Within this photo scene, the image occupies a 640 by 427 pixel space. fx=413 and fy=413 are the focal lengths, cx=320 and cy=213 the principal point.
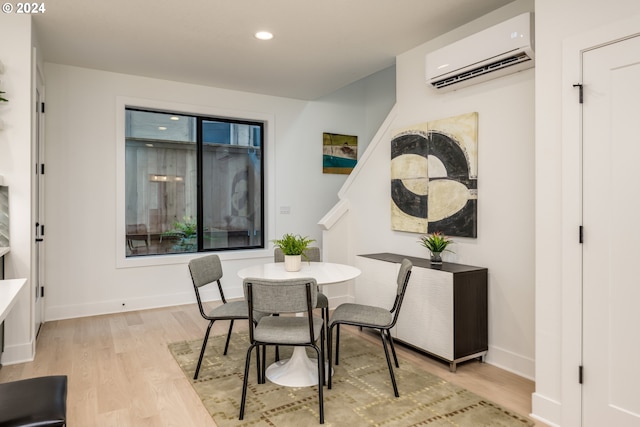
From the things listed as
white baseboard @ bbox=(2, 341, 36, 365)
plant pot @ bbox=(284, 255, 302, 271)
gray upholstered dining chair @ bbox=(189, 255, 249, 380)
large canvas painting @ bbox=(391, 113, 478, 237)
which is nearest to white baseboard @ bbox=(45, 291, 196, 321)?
white baseboard @ bbox=(2, 341, 36, 365)

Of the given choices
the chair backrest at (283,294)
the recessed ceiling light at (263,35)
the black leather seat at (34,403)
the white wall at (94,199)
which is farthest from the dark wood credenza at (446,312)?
the white wall at (94,199)

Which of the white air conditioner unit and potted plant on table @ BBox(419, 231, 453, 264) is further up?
the white air conditioner unit

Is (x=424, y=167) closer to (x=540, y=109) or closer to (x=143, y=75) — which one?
(x=540, y=109)

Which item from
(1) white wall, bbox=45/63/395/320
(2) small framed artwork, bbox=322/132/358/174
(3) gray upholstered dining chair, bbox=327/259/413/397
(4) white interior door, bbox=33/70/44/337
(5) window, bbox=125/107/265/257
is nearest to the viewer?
(3) gray upholstered dining chair, bbox=327/259/413/397

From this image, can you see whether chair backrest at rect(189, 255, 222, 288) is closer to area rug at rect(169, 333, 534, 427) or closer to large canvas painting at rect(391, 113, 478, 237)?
area rug at rect(169, 333, 534, 427)

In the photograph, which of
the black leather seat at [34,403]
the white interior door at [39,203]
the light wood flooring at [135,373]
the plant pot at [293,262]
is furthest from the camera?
the white interior door at [39,203]

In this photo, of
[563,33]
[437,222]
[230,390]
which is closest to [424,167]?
[437,222]

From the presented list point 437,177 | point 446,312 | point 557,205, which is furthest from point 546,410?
point 437,177

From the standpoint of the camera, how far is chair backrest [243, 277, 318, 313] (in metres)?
2.24

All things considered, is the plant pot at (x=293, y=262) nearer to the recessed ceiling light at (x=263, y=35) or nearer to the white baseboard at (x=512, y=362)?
the white baseboard at (x=512, y=362)

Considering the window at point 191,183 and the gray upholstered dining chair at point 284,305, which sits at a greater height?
the window at point 191,183

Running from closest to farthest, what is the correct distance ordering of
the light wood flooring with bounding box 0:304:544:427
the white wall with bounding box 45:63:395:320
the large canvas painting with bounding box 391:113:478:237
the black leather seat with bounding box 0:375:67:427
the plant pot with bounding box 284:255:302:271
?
the black leather seat with bounding box 0:375:67:427 → the light wood flooring with bounding box 0:304:544:427 → the plant pot with bounding box 284:255:302:271 → the large canvas painting with bounding box 391:113:478:237 → the white wall with bounding box 45:63:395:320

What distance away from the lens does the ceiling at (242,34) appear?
303cm

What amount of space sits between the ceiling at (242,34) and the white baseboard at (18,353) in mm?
2513
